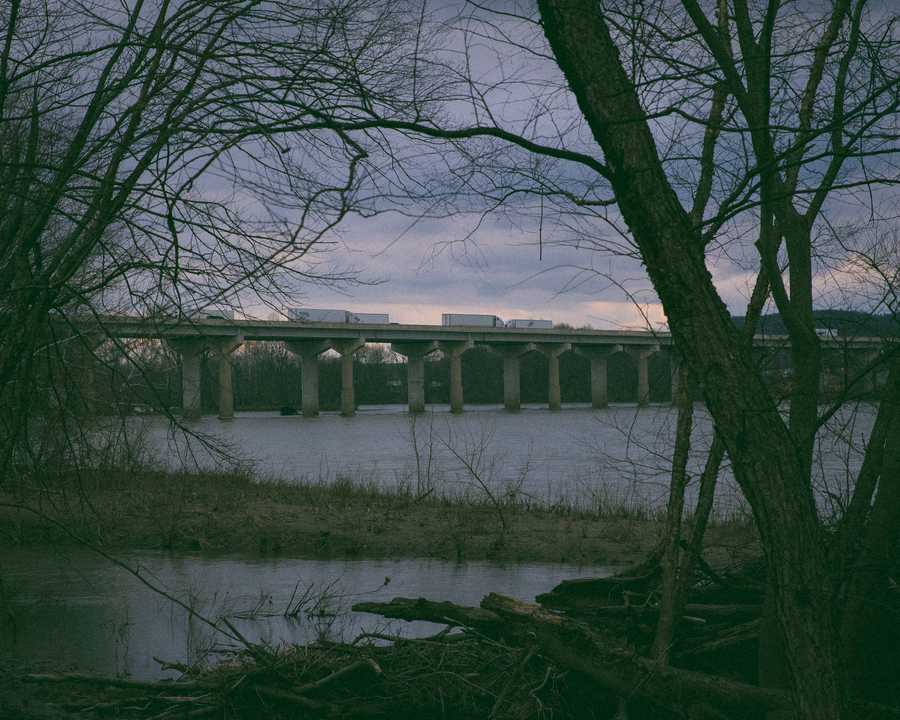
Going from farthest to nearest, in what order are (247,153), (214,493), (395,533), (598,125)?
(214,493), (395,533), (247,153), (598,125)

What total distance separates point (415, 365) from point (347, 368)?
7304 millimetres

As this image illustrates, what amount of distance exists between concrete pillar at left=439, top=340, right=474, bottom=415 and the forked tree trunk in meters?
71.6

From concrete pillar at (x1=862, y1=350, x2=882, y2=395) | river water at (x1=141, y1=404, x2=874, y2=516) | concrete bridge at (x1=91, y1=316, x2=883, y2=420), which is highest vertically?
concrete bridge at (x1=91, y1=316, x2=883, y2=420)

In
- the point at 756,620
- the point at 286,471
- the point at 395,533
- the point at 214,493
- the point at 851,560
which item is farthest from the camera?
the point at 286,471

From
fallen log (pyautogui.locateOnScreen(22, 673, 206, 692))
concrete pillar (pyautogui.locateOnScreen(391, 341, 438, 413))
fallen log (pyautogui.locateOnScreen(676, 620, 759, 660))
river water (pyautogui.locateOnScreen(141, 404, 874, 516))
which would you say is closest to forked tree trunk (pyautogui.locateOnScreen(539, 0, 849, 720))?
river water (pyautogui.locateOnScreen(141, 404, 874, 516))

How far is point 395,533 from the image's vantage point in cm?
1440

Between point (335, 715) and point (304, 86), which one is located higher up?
point (304, 86)

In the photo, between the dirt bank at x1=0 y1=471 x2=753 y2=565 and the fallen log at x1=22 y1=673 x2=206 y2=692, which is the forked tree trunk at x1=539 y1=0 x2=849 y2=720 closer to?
the fallen log at x1=22 y1=673 x2=206 y2=692

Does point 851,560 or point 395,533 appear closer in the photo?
point 851,560

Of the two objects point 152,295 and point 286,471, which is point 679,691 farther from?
point 286,471

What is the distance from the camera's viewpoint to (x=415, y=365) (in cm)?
7656

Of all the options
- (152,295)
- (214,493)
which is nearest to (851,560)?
(152,295)

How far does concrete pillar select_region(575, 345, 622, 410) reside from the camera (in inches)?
3199

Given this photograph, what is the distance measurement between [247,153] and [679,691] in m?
3.73
